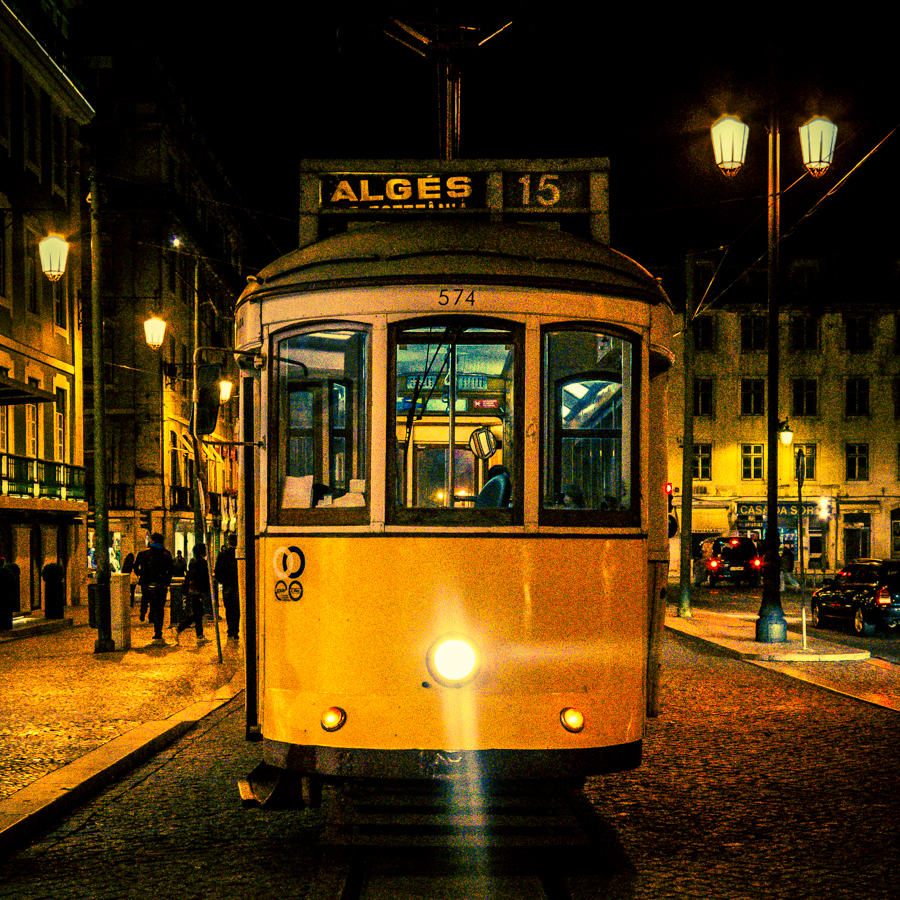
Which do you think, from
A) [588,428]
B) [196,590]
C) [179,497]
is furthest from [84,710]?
[179,497]

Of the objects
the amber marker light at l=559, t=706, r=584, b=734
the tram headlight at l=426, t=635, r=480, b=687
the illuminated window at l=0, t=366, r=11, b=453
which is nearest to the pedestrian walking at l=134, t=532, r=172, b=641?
the illuminated window at l=0, t=366, r=11, b=453

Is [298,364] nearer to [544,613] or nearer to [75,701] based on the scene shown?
[544,613]

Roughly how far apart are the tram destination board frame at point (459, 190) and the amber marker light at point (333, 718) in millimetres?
2812

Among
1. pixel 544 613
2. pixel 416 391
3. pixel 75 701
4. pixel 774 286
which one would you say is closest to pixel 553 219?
pixel 416 391

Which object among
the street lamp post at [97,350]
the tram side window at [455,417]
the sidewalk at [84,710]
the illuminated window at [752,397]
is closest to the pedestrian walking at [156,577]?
the sidewalk at [84,710]

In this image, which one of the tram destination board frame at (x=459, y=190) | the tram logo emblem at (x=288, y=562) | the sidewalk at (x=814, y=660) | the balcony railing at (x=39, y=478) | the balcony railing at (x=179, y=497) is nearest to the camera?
the tram logo emblem at (x=288, y=562)

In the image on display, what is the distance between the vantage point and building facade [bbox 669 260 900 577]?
182 feet

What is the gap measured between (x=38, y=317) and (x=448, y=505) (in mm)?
24816

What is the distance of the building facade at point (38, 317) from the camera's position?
2614cm

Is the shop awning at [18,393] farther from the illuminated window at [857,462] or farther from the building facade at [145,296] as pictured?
the illuminated window at [857,462]

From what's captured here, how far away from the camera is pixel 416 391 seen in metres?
5.82

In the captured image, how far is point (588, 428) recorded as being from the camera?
602cm

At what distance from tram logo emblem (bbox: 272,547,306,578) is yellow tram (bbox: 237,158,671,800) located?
1 centimetres

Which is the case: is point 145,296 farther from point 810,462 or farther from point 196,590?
point 810,462
